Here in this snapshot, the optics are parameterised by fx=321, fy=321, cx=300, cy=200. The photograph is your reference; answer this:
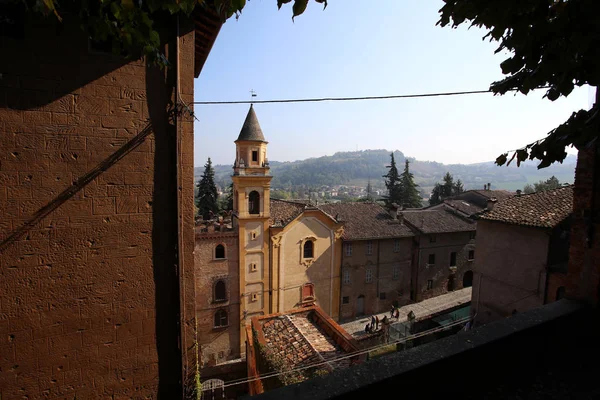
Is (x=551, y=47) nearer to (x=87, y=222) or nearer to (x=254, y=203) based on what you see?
(x=87, y=222)

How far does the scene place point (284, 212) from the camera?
26953 mm

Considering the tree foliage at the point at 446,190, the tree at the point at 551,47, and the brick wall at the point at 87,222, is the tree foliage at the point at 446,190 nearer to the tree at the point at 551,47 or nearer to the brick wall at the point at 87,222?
the tree at the point at 551,47

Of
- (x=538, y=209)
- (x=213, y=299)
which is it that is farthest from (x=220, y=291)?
(x=538, y=209)

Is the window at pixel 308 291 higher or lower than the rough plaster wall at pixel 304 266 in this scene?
lower

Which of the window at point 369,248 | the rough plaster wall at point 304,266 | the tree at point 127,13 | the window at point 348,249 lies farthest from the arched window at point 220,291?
the tree at point 127,13

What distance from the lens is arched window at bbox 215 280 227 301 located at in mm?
23239

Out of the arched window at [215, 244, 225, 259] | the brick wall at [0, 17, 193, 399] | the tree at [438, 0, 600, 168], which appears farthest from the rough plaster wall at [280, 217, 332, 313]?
the tree at [438, 0, 600, 168]

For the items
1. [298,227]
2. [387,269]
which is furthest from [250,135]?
[387,269]

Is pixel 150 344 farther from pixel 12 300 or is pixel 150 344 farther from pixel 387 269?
pixel 387 269

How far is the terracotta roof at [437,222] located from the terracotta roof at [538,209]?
1194cm

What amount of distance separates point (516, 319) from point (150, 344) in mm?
5096

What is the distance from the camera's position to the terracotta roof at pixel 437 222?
29.8m

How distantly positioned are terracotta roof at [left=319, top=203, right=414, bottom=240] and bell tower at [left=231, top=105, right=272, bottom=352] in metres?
6.94

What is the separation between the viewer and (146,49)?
12.6ft
